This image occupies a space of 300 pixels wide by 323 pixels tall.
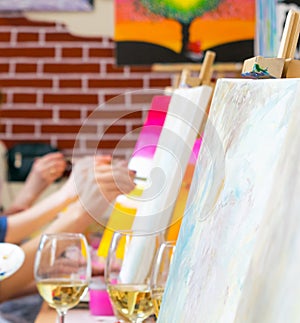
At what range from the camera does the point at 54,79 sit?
4.07 m

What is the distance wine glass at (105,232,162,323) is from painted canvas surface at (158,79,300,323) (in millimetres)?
286

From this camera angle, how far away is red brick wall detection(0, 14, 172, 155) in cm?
405

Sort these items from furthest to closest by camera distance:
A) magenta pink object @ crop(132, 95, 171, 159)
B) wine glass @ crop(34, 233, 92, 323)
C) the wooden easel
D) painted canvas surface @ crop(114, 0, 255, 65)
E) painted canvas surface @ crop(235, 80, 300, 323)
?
painted canvas surface @ crop(114, 0, 255, 65) → magenta pink object @ crop(132, 95, 171, 159) → wine glass @ crop(34, 233, 92, 323) → the wooden easel → painted canvas surface @ crop(235, 80, 300, 323)

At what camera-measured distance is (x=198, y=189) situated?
0.80m

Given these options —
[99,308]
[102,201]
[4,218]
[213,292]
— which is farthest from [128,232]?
[4,218]

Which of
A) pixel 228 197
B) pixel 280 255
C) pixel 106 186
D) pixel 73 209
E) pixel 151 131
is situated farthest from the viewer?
pixel 73 209

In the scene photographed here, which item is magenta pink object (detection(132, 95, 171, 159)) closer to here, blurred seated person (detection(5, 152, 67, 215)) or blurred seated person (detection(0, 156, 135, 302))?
blurred seated person (detection(0, 156, 135, 302))

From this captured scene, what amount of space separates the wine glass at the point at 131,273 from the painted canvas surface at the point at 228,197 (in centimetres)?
29

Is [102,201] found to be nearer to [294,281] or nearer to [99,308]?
[99,308]

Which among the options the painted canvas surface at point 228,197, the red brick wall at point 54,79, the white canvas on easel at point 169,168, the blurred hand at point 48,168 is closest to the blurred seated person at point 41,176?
the blurred hand at point 48,168

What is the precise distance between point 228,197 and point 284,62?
0.14 meters

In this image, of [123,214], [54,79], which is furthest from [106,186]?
[54,79]

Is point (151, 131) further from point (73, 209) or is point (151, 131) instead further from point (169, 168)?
point (73, 209)

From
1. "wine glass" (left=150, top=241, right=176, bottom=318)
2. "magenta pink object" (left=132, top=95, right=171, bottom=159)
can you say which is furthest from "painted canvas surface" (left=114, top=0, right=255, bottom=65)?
"wine glass" (left=150, top=241, right=176, bottom=318)
